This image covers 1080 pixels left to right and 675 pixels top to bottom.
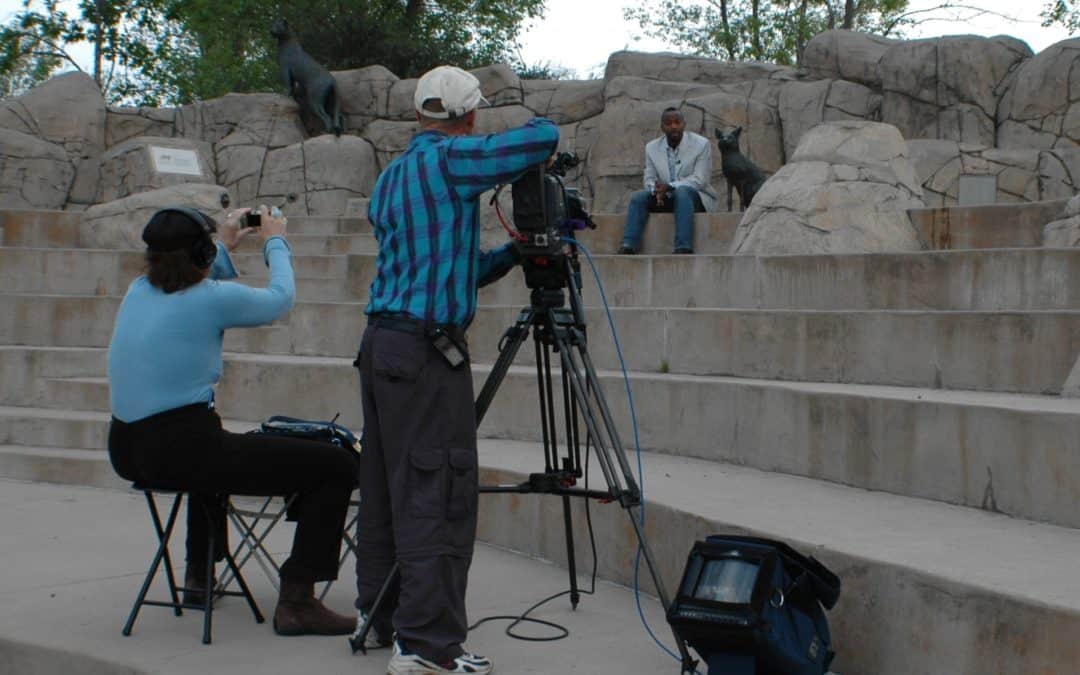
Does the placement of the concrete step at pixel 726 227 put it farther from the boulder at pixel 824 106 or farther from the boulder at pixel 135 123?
the boulder at pixel 824 106

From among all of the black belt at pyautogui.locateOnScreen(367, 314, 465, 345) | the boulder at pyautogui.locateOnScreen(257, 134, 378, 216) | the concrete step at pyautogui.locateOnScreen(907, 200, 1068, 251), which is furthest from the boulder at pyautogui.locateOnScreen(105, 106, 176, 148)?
the black belt at pyautogui.locateOnScreen(367, 314, 465, 345)

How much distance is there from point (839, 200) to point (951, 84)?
762cm

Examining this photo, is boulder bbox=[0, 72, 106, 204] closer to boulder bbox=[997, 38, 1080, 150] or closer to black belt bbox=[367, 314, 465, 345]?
boulder bbox=[997, 38, 1080, 150]

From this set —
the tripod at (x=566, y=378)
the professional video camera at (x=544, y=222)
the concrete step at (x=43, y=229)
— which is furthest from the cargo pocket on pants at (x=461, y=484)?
the concrete step at (x=43, y=229)

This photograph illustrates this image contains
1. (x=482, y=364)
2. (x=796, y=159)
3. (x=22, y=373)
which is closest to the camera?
(x=482, y=364)

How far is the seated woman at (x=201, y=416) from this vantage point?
4074mm

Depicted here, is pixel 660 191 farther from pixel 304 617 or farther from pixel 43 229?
pixel 43 229

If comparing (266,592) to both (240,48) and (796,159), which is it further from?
(240,48)

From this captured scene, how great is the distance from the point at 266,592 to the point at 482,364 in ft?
9.03

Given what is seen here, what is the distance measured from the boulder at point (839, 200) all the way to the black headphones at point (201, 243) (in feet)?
16.3

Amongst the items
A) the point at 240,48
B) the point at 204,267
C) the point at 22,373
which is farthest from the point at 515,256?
the point at 240,48

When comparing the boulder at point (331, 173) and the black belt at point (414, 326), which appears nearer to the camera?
the black belt at point (414, 326)

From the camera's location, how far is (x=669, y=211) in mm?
9719

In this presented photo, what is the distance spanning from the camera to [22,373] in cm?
827
